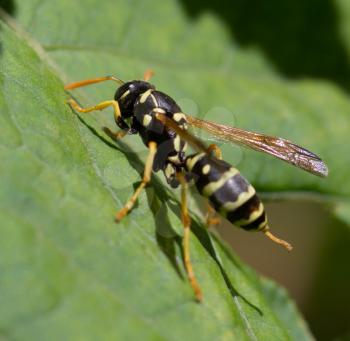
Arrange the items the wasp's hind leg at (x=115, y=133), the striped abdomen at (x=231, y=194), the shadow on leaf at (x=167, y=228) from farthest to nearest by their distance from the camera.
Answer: the wasp's hind leg at (x=115, y=133) → the striped abdomen at (x=231, y=194) → the shadow on leaf at (x=167, y=228)

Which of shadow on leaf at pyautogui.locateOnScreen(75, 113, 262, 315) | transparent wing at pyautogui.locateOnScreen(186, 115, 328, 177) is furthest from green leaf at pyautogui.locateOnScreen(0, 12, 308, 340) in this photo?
transparent wing at pyautogui.locateOnScreen(186, 115, 328, 177)

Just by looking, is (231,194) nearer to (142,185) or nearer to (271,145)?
(142,185)

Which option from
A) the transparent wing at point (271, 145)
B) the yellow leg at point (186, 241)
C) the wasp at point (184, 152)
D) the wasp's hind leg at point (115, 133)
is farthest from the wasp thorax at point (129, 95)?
the yellow leg at point (186, 241)

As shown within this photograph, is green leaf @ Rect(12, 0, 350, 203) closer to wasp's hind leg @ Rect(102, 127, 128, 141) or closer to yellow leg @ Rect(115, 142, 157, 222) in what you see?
wasp's hind leg @ Rect(102, 127, 128, 141)

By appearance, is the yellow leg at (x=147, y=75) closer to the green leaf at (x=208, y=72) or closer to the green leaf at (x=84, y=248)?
the green leaf at (x=208, y=72)

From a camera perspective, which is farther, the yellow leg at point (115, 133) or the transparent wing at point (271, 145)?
the transparent wing at point (271, 145)

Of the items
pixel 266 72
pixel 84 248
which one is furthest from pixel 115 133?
pixel 266 72
